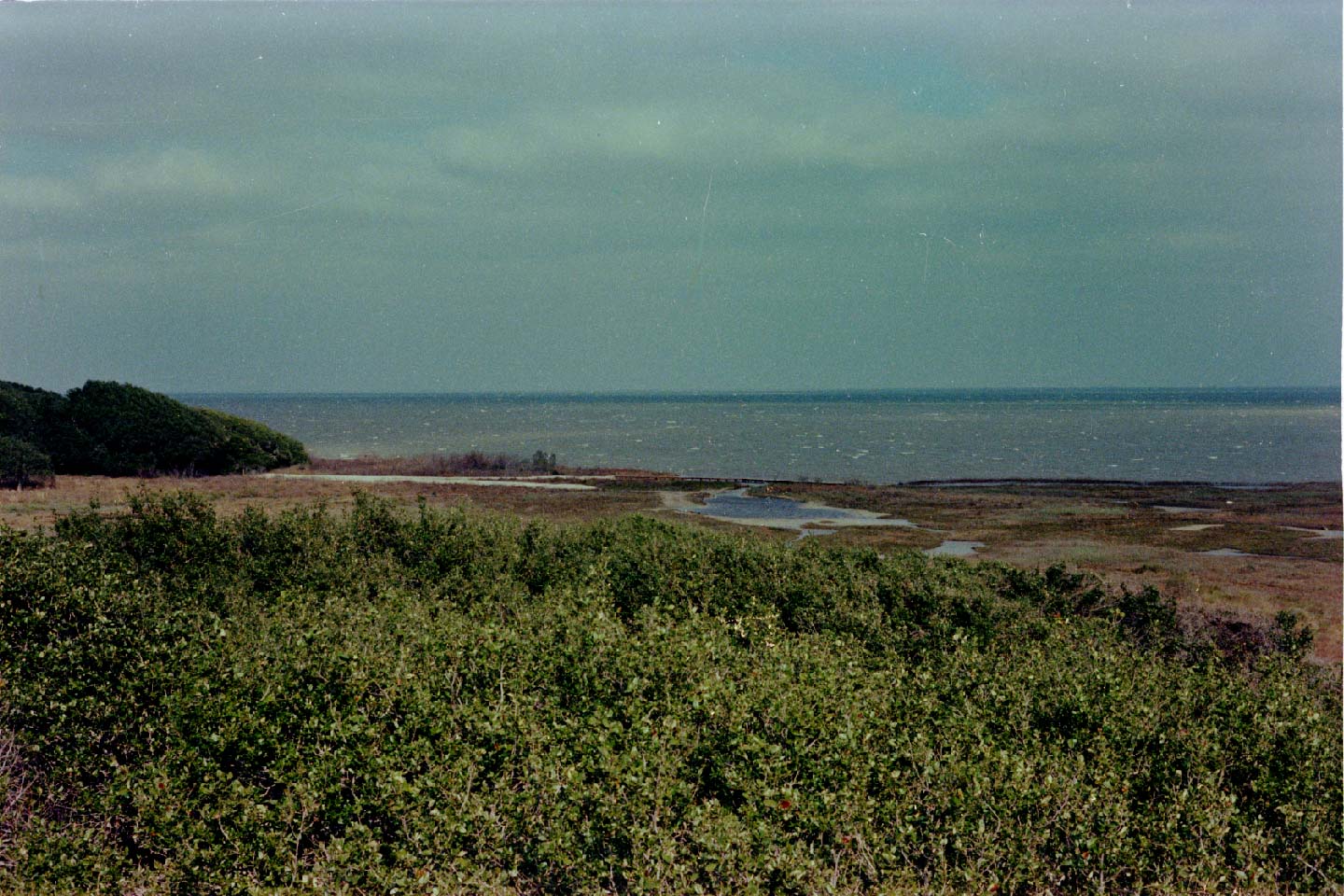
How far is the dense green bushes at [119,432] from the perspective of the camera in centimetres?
2931

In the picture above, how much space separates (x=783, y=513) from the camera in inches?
1957

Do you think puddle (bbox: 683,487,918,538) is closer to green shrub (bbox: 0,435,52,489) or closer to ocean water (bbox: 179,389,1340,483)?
ocean water (bbox: 179,389,1340,483)

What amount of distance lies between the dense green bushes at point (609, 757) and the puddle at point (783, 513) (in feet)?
102

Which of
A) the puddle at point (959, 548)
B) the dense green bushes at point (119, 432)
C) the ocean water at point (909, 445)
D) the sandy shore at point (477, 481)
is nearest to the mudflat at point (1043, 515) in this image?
the puddle at point (959, 548)

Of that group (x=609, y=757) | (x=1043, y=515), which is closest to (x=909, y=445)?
(x=1043, y=515)

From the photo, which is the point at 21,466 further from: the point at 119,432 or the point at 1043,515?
the point at 1043,515

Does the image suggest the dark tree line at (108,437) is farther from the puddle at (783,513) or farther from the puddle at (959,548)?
the puddle at (959,548)

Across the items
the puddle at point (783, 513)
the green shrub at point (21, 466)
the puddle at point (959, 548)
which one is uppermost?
the green shrub at point (21, 466)

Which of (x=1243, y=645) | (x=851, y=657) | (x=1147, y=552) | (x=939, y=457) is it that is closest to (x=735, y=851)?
(x=851, y=657)

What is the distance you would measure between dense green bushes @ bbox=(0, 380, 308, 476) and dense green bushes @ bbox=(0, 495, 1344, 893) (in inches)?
765

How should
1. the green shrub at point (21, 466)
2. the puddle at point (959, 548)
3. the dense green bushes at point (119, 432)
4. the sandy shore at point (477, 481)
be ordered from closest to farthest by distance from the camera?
the green shrub at point (21, 466) → the dense green bushes at point (119, 432) → the puddle at point (959, 548) → the sandy shore at point (477, 481)

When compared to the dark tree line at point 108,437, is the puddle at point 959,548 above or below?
below

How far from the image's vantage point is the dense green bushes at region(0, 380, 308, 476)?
29.3 meters

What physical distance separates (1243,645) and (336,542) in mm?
16881
